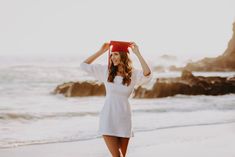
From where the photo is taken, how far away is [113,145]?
3600mm

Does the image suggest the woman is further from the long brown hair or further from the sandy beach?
the sandy beach

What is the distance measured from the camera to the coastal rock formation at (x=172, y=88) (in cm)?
1369

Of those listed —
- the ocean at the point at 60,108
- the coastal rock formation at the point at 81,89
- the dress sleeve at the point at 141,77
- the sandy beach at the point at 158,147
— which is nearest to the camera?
the dress sleeve at the point at 141,77

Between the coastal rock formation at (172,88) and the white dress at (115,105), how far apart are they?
9.72m

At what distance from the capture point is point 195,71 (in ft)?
60.5

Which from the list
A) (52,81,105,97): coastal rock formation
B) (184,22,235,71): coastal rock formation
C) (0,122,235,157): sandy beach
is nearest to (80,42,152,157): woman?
(0,122,235,157): sandy beach

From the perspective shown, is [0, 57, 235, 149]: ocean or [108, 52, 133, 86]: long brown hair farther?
[0, 57, 235, 149]: ocean

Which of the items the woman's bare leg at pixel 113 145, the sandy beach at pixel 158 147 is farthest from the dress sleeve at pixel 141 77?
the sandy beach at pixel 158 147

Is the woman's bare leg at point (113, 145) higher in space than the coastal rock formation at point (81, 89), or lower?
higher

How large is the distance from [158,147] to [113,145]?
2.30 meters

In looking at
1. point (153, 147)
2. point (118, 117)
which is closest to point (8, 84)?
point (153, 147)

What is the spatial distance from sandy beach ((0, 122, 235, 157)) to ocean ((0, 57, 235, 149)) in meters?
0.46

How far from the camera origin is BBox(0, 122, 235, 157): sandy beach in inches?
215

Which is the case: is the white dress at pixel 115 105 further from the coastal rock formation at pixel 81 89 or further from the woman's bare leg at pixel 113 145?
the coastal rock formation at pixel 81 89
